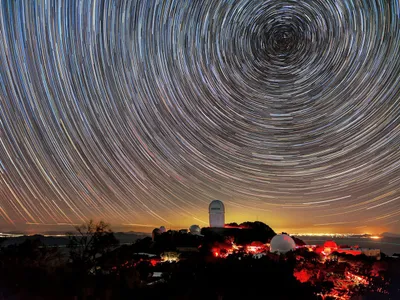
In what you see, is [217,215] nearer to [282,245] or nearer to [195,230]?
[195,230]

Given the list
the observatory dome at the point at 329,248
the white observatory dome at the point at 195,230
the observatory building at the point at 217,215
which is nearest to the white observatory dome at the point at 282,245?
the observatory dome at the point at 329,248

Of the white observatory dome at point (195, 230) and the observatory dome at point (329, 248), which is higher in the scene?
the white observatory dome at point (195, 230)

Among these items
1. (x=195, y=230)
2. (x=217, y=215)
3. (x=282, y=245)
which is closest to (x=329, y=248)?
(x=282, y=245)

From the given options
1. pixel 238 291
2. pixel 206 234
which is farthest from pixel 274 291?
pixel 206 234

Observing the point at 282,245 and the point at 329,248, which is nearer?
the point at 282,245

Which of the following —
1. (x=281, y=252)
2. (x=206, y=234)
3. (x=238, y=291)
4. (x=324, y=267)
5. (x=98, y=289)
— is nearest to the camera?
(x=98, y=289)

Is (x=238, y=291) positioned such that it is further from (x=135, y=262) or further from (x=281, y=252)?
(x=281, y=252)

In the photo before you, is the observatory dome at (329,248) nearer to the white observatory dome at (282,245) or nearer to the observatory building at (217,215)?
the white observatory dome at (282,245)

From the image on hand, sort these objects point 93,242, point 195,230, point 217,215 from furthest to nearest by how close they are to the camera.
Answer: point 217,215, point 195,230, point 93,242
